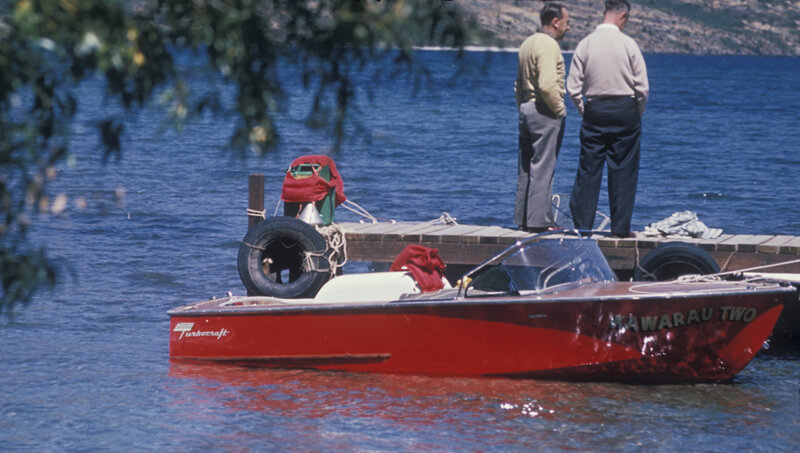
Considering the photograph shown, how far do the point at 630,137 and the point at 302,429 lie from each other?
4106 millimetres

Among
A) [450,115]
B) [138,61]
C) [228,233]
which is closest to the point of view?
[138,61]

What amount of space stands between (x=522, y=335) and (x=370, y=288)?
57.6 inches

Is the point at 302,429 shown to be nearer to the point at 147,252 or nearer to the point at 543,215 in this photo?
the point at 543,215

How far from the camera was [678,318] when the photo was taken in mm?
8984

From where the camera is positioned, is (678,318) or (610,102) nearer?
(678,318)

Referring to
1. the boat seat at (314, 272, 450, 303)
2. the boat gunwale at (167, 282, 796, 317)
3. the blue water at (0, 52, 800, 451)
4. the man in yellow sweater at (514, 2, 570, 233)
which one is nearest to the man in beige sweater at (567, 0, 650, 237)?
the man in yellow sweater at (514, 2, 570, 233)

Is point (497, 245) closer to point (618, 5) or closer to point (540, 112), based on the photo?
point (540, 112)

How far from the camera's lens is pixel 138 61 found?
390cm

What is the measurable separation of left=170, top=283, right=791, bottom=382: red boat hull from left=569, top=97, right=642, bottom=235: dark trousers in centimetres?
135

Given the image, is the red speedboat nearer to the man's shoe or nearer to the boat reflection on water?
the boat reflection on water

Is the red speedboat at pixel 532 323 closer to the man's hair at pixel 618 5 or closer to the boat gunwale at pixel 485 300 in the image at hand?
the boat gunwale at pixel 485 300

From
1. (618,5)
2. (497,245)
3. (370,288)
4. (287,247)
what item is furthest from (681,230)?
(287,247)

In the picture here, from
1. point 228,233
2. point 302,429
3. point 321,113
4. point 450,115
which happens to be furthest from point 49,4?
point 450,115

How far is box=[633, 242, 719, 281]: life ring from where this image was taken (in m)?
10.2
